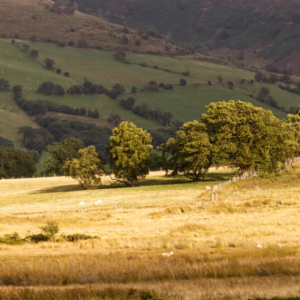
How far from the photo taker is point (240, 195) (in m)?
63.1

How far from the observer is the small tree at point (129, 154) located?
94125 mm

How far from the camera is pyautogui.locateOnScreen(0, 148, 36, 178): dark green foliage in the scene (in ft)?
526

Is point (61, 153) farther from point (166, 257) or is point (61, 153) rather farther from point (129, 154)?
point (166, 257)

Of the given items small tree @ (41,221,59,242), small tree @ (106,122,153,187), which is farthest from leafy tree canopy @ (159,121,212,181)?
small tree @ (41,221,59,242)

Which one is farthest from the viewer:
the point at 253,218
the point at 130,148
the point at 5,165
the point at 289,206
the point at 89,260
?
the point at 5,165

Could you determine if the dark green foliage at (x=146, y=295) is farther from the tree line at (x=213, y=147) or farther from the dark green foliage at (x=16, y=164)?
the dark green foliage at (x=16, y=164)

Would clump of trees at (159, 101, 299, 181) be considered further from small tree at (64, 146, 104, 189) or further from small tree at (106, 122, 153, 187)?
small tree at (64, 146, 104, 189)

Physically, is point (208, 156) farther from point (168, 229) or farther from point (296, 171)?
point (168, 229)

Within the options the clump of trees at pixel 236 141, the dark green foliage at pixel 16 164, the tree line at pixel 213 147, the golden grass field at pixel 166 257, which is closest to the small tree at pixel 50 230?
the golden grass field at pixel 166 257

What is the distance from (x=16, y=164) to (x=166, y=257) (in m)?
149

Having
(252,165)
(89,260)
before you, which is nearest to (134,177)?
(252,165)

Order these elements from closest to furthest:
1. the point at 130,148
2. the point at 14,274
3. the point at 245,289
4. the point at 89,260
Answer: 1. the point at 245,289
2. the point at 14,274
3. the point at 89,260
4. the point at 130,148

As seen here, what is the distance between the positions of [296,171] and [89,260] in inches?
2922

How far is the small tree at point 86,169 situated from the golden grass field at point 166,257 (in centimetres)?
4076
